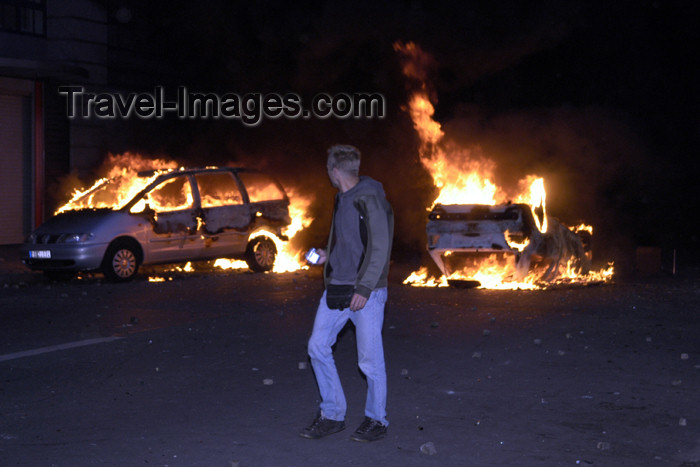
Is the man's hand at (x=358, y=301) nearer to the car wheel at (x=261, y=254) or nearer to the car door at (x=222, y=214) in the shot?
the car door at (x=222, y=214)

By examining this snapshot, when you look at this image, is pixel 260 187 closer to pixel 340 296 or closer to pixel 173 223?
pixel 173 223

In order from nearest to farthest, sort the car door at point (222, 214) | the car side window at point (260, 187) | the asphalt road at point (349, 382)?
the asphalt road at point (349, 382), the car door at point (222, 214), the car side window at point (260, 187)

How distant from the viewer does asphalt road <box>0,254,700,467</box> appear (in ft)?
19.1

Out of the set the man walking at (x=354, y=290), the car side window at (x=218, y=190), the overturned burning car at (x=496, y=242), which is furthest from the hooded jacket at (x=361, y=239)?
the car side window at (x=218, y=190)

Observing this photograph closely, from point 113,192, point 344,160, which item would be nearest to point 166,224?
point 113,192

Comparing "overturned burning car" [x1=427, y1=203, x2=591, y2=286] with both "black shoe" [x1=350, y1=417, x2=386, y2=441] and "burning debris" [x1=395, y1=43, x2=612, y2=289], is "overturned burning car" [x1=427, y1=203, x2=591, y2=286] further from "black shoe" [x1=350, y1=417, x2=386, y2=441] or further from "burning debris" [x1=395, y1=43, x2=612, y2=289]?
"black shoe" [x1=350, y1=417, x2=386, y2=441]

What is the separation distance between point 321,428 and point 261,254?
12.0 metres

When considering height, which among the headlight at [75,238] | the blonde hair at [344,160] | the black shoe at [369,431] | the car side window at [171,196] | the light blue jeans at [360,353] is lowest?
the black shoe at [369,431]

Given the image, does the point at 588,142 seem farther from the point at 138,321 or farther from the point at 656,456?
the point at 656,456

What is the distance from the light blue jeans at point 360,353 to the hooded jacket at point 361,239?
18cm

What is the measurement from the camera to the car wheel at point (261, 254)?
1775 cm

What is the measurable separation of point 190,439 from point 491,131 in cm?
1829

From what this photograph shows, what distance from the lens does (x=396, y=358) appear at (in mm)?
8961

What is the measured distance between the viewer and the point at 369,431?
596 centimetres
